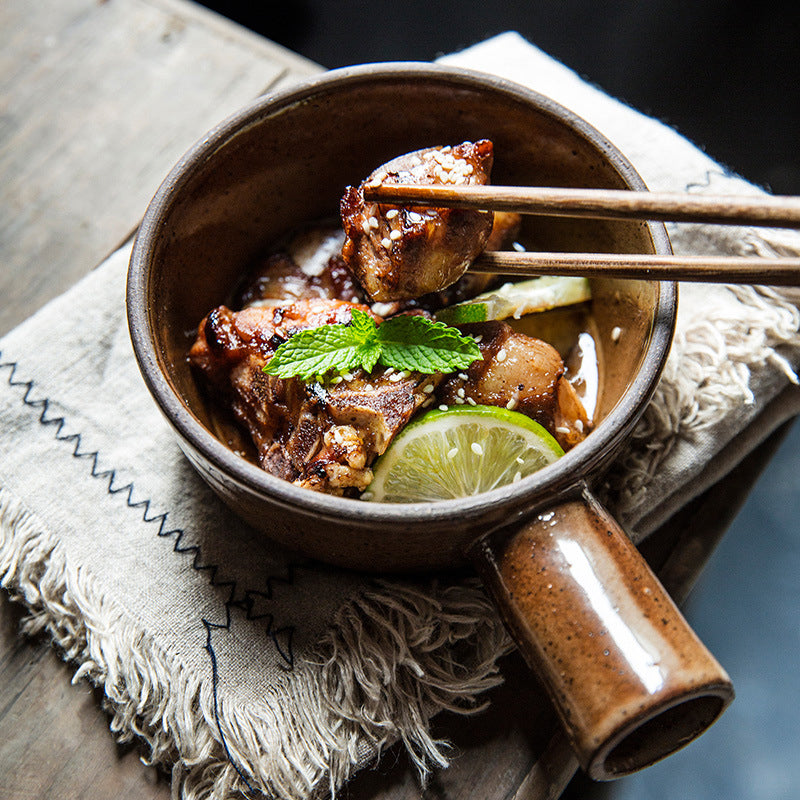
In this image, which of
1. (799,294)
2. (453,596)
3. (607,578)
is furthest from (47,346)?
(799,294)

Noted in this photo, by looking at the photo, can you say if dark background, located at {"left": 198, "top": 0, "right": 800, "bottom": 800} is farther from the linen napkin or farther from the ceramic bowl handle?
the ceramic bowl handle

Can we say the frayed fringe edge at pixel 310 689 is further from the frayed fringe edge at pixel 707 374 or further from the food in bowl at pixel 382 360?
the frayed fringe edge at pixel 707 374

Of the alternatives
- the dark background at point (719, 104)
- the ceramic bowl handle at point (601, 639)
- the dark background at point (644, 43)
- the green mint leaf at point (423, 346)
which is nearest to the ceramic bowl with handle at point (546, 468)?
the ceramic bowl handle at point (601, 639)

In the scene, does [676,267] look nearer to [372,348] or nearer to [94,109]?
[372,348]

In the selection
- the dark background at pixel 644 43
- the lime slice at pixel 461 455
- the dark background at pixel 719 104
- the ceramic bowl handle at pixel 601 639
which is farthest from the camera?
the dark background at pixel 644 43

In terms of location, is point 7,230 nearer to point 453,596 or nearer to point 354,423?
point 354,423

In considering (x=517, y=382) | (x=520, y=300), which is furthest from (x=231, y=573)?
(x=520, y=300)
